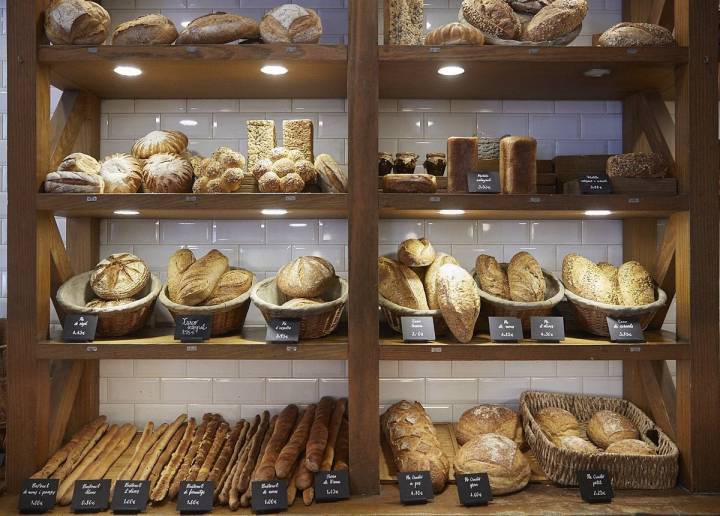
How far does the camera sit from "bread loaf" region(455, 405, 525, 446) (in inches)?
97.7

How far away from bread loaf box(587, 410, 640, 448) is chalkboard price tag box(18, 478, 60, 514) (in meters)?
2.11

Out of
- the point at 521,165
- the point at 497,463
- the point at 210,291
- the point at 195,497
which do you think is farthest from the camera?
the point at 210,291

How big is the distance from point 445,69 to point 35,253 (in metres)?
1.74

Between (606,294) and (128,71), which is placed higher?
(128,71)

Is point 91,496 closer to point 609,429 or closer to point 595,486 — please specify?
point 595,486

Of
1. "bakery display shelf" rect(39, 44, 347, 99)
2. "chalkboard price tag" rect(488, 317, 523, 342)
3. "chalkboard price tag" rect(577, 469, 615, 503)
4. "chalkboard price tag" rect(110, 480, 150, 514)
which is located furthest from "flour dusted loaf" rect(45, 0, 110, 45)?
"chalkboard price tag" rect(577, 469, 615, 503)

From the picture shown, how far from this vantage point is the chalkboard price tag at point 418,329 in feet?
7.37

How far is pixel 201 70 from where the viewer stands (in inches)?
92.4

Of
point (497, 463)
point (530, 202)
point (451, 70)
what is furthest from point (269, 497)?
point (451, 70)

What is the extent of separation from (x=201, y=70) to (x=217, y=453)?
1548mm

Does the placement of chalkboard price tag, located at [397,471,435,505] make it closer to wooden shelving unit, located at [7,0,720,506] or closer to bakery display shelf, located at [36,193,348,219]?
wooden shelving unit, located at [7,0,720,506]

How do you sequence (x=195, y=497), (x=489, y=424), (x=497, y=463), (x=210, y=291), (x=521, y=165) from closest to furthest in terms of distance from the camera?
1. (x=195, y=497)
2. (x=497, y=463)
3. (x=521, y=165)
4. (x=210, y=291)
5. (x=489, y=424)

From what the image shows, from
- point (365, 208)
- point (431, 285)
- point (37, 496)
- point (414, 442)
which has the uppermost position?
point (365, 208)

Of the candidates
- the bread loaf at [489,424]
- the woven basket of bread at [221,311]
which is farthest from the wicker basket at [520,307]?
the woven basket of bread at [221,311]
